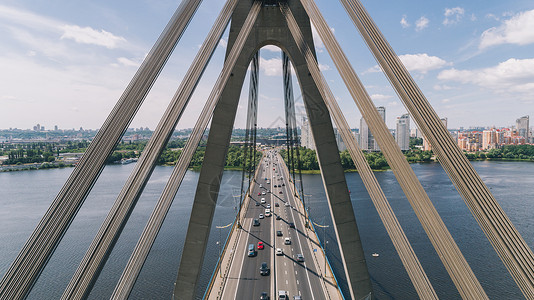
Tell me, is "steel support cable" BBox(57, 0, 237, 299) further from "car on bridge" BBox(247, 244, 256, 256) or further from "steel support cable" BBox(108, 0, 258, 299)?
"car on bridge" BBox(247, 244, 256, 256)

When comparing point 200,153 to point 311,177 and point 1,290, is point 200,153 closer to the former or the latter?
point 311,177

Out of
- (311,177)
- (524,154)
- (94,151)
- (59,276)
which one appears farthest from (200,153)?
(524,154)

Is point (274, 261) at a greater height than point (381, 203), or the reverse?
point (381, 203)

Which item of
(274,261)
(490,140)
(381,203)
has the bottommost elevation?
(274,261)

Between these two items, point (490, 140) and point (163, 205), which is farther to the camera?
point (490, 140)

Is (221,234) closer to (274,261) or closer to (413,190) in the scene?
(274,261)

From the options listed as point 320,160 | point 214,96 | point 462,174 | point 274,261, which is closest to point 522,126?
point 274,261
